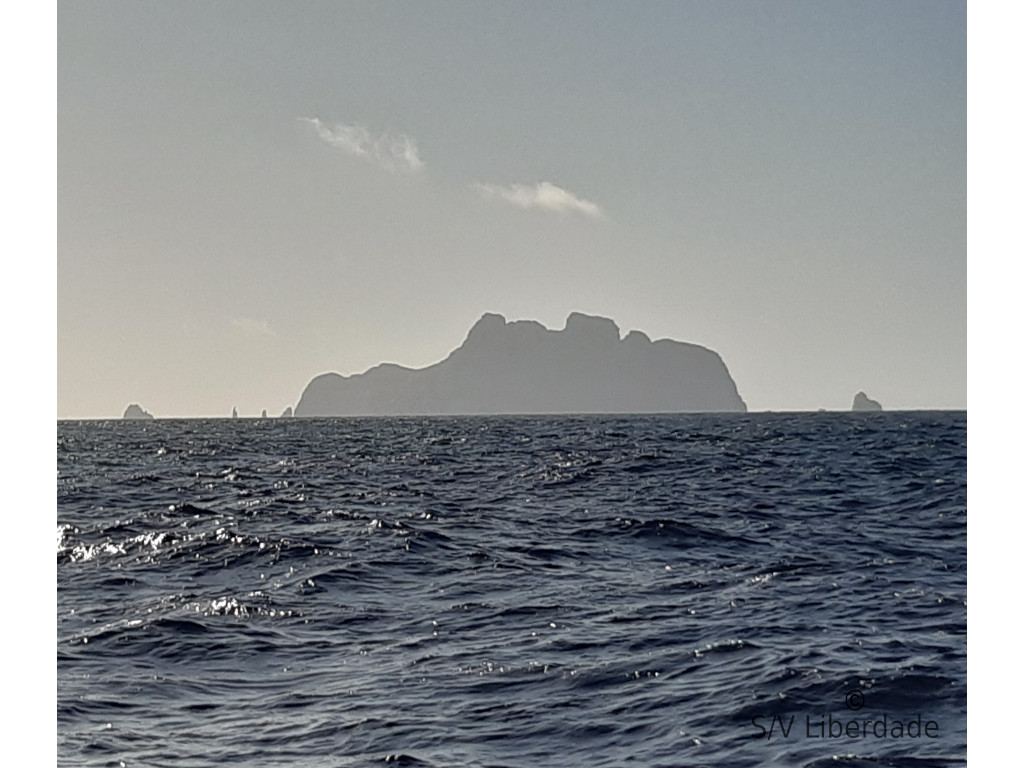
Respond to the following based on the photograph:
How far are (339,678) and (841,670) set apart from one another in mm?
6887

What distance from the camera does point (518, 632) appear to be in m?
16.9

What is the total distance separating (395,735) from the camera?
12.5 metres

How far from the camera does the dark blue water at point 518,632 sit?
12398mm

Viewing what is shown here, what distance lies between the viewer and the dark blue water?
40.7 feet

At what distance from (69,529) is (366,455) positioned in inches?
1546
